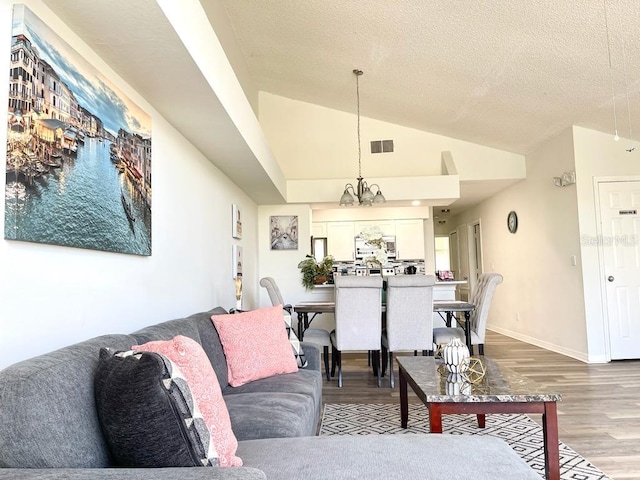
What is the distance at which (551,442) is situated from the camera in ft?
6.17

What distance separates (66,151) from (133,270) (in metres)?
0.79

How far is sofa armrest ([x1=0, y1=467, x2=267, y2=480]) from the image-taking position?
835 millimetres

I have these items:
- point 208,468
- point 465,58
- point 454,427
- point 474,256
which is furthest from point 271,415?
point 474,256

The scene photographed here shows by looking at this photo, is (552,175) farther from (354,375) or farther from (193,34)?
(193,34)

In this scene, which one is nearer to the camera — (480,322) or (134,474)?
(134,474)

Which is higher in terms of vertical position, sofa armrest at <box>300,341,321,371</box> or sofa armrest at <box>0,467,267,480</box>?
sofa armrest at <box>0,467,267,480</box>

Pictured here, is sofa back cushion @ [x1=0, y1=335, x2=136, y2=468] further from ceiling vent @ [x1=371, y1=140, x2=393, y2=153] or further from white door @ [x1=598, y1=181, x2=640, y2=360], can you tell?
ceiling vent @ [x1=371, y1=140, x2=393, y2=153]

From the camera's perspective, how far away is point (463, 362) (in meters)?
2.28

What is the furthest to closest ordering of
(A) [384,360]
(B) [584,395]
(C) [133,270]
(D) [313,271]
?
(D) [313,271], (A) [384,360], (B) [584,395], (C) [133,270]

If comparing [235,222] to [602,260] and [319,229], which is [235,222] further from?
[602,260]

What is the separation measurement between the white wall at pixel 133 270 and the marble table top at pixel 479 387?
60.8 inches

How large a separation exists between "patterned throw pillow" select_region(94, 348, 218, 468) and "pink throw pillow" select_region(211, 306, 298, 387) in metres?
1.35

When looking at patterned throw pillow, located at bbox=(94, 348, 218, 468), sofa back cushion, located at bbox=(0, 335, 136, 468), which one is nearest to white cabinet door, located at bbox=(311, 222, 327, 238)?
sofa back cushion, located at bbox=(0, 335, 136, 468)

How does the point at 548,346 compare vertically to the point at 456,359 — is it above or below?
below
